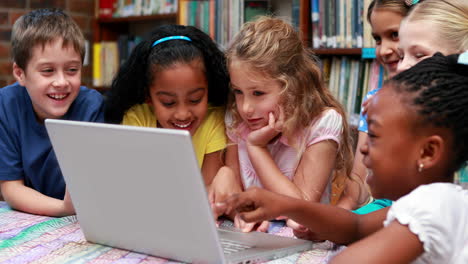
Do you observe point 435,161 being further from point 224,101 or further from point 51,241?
point 224,101

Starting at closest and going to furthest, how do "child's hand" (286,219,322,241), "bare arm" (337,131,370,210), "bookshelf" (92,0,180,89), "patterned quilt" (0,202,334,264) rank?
"patterned quilt" (0,202,334,264) → "child's hand" (286,219,322,241) → "bare arm" (337,131,370,210) → "bookshelf" (92,0,180,89)

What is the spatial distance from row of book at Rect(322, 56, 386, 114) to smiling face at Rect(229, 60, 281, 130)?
1.11 metres

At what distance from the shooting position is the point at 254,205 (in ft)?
3.05

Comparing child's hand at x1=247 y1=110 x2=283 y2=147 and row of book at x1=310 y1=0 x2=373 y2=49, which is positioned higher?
row of book at x1=310 y1=0 x2=373 y2=49

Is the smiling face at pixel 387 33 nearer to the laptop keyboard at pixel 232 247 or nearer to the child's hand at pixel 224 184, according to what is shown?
the child's hand at pixel 224 184

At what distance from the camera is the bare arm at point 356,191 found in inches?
61.0

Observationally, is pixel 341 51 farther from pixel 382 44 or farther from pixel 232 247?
pixel 232 247

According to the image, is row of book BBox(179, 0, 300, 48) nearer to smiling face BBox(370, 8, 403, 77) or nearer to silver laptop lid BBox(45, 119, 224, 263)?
smiling face BBox(370, 8, 403, 77)

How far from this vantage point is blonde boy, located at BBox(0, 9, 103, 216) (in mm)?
1552

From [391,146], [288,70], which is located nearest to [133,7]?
[288,70]

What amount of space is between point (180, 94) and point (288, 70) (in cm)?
30

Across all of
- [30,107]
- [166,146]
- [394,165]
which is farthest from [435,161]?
[30,107]

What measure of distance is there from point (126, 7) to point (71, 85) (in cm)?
201

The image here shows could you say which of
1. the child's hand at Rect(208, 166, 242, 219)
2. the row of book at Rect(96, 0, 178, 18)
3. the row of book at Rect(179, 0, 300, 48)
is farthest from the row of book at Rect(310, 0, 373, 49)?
the child's hand at Rect(208, 166, 242, 219)
